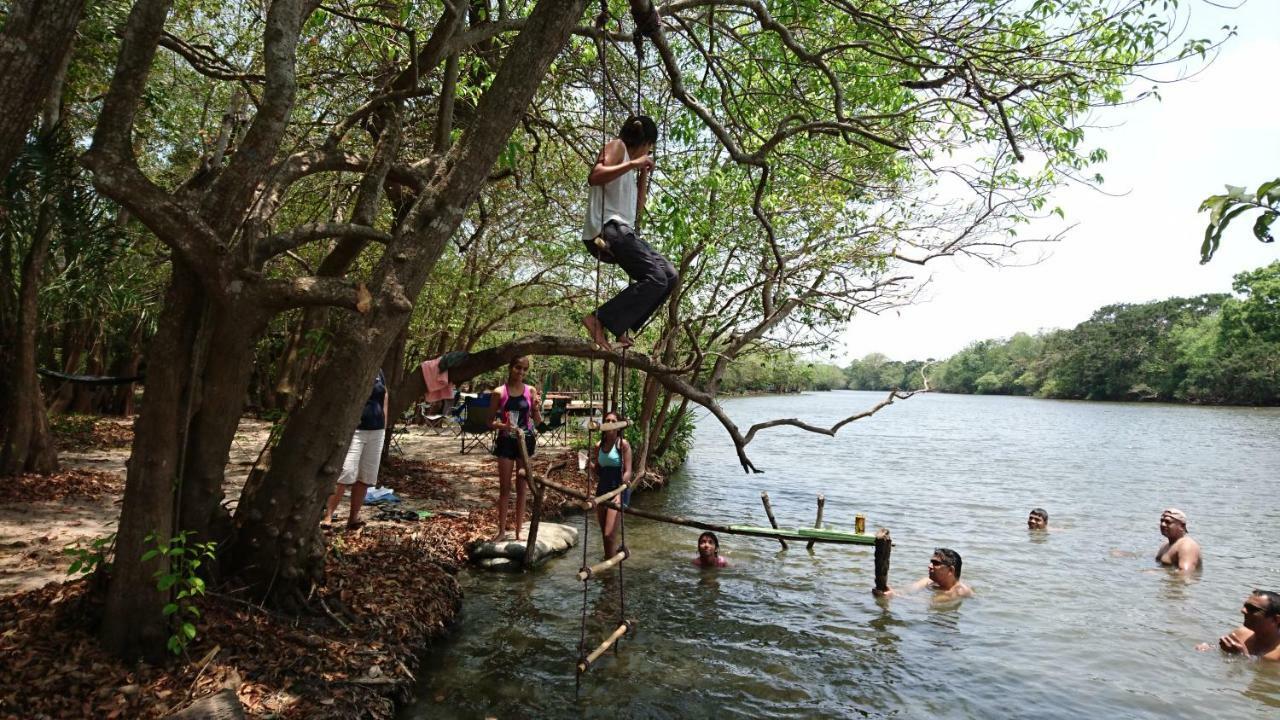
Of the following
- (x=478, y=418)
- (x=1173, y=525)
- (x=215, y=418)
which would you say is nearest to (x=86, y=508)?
(x=215, y=418)

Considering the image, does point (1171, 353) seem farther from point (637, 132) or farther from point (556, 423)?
point (637, 132)

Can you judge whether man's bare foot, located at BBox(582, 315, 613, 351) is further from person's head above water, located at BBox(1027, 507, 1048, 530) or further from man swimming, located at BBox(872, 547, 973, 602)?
person's head above water, located at BBox(1027, 507, 1048, 530)

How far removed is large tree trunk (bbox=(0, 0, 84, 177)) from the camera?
2.75 m

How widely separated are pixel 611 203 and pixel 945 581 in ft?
23.7

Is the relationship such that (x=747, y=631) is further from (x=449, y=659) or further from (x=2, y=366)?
(x=2, y=366)

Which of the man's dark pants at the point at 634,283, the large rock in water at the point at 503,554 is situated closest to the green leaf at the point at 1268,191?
the man's dark pants at the point at 634,283

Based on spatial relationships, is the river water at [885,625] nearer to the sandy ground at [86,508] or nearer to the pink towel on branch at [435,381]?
the pink towel on branch at [435,381]

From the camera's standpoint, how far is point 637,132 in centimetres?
478

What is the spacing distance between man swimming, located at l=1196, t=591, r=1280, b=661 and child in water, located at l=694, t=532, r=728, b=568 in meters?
5.63

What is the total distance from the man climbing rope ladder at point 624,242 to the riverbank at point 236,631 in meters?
2.83

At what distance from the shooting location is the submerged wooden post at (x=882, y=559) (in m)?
8.66

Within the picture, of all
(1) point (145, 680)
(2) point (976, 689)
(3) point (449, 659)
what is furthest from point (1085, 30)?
(1) point (145, 680)

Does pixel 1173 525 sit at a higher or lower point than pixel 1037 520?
higher

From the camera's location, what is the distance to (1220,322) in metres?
66.3
